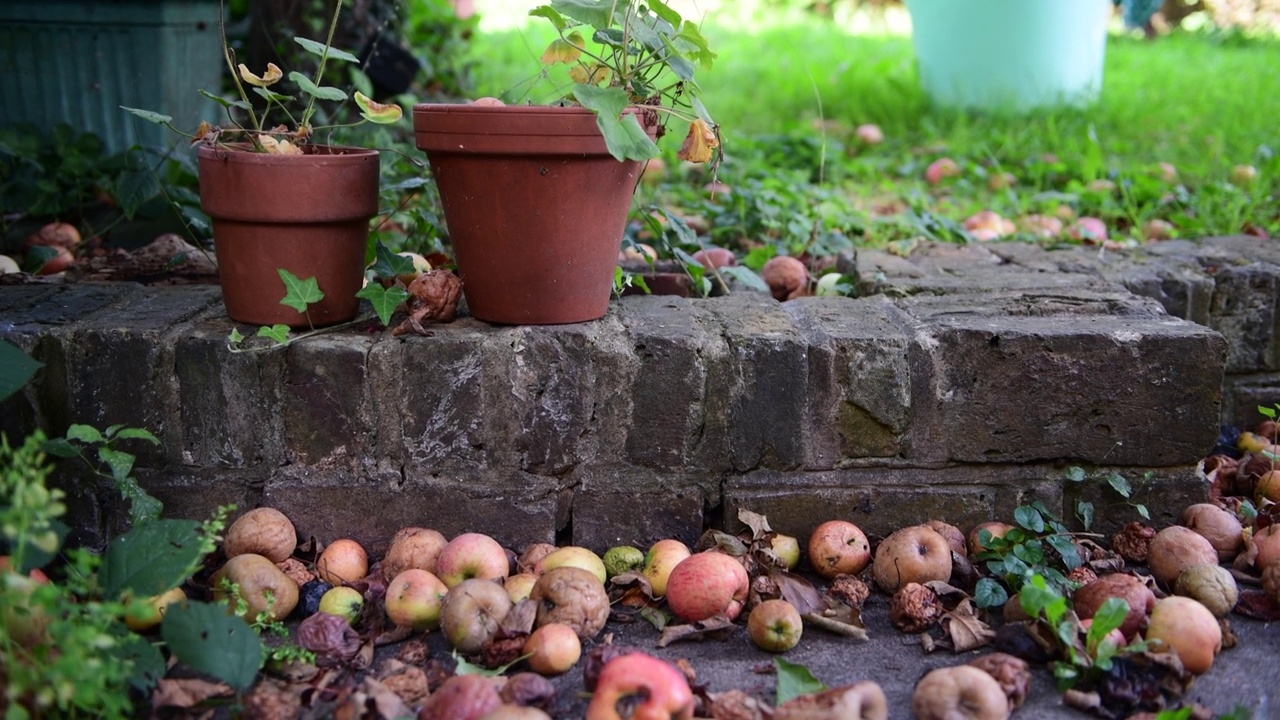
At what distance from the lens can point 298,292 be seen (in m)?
2.18

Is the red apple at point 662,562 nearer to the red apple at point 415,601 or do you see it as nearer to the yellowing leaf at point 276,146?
the red apple at point 415,601

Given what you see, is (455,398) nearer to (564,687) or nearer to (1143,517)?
(564,687)

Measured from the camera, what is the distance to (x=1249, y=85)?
677 centimetres

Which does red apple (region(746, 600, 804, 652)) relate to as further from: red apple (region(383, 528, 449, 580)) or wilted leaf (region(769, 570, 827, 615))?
red apple (region(383, 528, 449, 580))

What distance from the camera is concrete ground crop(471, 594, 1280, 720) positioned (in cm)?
180

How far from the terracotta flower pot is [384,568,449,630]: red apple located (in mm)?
598

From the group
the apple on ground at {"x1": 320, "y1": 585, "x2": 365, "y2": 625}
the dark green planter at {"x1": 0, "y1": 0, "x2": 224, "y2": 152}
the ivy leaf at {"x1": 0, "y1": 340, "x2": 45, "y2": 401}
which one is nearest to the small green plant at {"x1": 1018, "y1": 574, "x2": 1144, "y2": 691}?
the apple on ground at {"x1": 320, "y1": 585, "x2": 365, "y2": 625}

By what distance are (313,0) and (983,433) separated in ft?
11.5

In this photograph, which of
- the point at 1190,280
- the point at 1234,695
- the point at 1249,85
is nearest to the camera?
the point at 1234,695

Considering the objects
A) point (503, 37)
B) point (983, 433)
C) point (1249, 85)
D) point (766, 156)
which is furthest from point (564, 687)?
point (503, 37)

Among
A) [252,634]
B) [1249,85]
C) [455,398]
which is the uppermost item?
[1249,85]

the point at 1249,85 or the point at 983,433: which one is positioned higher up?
the point at 1249,85

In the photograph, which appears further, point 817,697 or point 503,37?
point 503,37

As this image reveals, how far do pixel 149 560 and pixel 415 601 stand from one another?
448 mm
